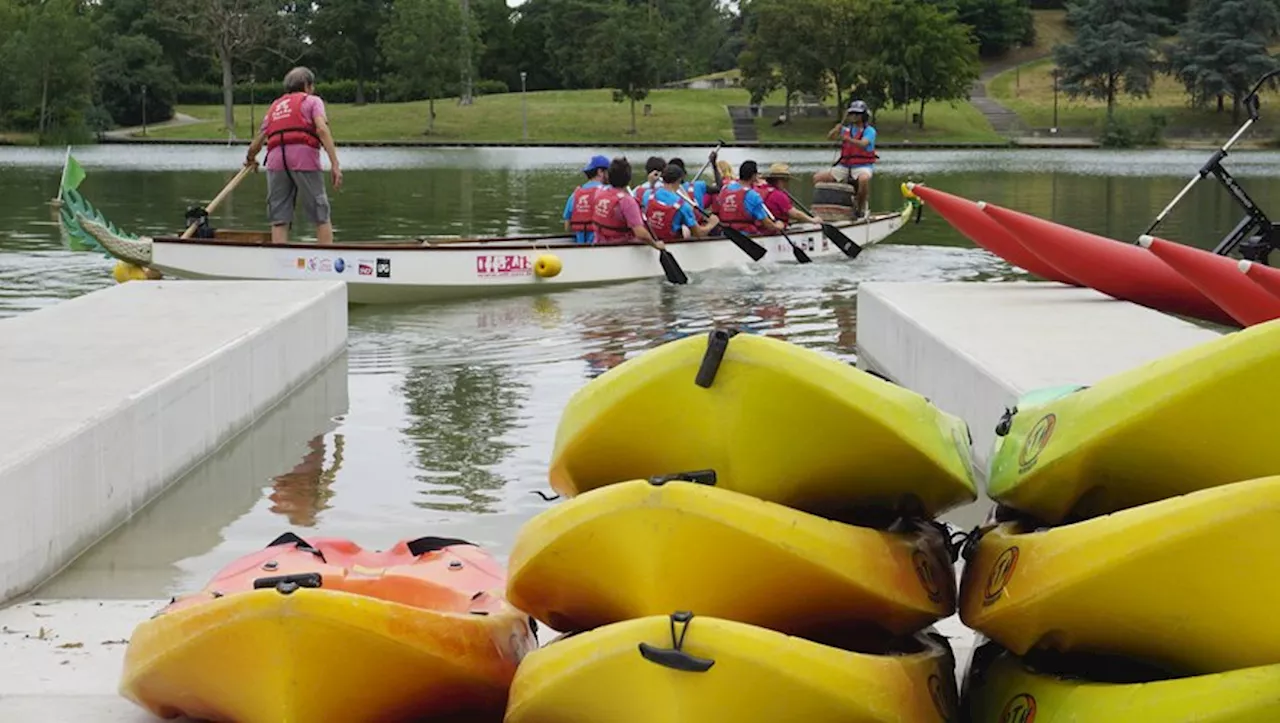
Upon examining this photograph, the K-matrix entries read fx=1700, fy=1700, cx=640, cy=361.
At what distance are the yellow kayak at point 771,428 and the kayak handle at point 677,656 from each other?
2.30ft

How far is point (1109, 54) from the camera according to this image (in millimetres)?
82562

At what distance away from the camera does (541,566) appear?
13.6 ft

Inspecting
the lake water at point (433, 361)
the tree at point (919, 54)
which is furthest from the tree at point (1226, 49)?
the lake water at point (433, 361)

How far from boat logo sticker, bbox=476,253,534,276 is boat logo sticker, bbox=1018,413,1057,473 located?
11882mm

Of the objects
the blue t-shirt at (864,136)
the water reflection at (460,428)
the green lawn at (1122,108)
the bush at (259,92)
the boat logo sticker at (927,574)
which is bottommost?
the water reflection at (460,428)

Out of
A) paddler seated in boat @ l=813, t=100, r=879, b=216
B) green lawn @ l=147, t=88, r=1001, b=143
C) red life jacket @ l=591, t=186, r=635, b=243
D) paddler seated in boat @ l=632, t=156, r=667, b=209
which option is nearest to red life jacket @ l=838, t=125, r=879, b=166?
paddler seated in boat @ l=813, t=100, r=879, b=216

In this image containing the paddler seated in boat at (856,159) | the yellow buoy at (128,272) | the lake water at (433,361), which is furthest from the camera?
the paddler seated in boat at (856,159)

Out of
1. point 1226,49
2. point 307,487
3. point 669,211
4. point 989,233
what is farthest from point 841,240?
point 1226,49

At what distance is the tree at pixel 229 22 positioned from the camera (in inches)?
3497

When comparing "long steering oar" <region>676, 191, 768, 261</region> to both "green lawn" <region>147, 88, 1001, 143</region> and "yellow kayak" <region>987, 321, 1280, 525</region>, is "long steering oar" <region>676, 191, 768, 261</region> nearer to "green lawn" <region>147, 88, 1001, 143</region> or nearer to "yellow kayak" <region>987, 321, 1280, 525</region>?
"yellow kayak" <region>987, 321, 1280, 525</region>

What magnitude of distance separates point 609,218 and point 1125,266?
707cm

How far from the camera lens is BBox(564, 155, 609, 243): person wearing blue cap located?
17.5 m

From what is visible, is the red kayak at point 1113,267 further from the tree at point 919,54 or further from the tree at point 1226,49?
the tree at point 1226,49

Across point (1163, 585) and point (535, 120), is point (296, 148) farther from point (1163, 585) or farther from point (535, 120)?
point (535, 120)
